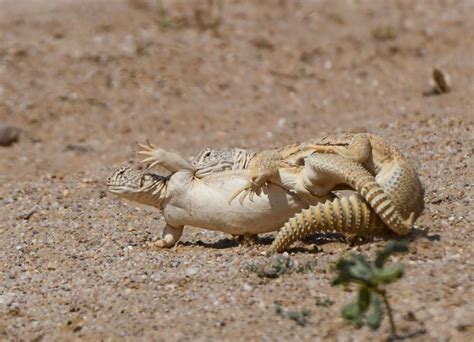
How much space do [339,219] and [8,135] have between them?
6576mm

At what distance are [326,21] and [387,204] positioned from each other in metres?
10.2

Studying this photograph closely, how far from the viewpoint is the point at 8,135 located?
40.0 ft

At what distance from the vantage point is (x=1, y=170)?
36.6 ft

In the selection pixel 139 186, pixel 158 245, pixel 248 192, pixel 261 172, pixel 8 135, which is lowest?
pixel 8 135

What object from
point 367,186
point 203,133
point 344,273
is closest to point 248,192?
point 367,186

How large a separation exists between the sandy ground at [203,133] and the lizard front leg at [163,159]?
570 mm

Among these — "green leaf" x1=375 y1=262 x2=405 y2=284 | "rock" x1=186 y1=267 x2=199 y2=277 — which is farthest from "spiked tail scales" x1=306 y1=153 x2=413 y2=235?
"green leaf" x1=375 y1=262 x2=405 y2=284

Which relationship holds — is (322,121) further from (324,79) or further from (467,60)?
(467,60)

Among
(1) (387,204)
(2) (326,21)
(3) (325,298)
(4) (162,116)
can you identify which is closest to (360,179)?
(1) (387,204)

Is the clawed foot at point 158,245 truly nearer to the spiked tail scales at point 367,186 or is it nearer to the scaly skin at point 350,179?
the scaly skin at point 350,179

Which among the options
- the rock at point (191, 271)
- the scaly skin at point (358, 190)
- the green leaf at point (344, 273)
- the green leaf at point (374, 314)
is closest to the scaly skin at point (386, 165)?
the scaly skin at point (358, 190)

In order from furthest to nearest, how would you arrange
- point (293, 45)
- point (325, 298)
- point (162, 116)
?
point (293, 45), point (162, 116), point (325, 298)

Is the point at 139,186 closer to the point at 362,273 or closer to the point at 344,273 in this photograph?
the point at 344,273

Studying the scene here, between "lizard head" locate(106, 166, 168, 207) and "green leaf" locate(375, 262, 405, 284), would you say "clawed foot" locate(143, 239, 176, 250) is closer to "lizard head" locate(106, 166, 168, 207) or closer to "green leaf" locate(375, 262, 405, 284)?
"lizard head" locate(106, 166, 168, 207)
